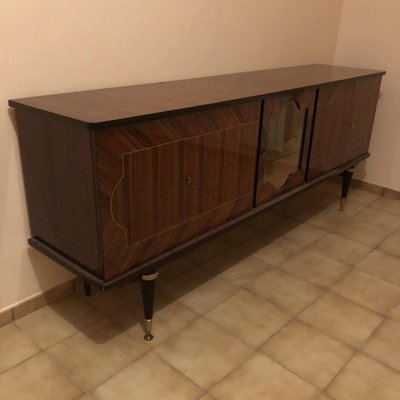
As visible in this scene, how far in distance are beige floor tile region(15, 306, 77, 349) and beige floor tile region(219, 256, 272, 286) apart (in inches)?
26.3

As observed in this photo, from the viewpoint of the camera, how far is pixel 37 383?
4.40 feet

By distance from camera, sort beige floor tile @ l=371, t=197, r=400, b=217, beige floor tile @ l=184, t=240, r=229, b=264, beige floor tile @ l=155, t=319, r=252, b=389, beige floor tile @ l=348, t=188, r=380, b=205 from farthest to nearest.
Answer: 1. beige floor tile @ l=348, t=188, r=380, b=205
2. beige floor tile @ l=371, t=197, r=400, b=217
3. beige floor tile @ l=184, t=240, r=229, b=264
4. beige floor tile @ l=155, t=319, r=252, b=389

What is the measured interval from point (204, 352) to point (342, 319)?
0.55m

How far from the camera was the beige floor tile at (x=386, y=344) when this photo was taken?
58.0 inches

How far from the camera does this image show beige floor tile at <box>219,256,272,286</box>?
188 cm

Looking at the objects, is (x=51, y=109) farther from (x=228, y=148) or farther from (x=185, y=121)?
(x=228, y=148)

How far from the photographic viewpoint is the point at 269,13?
2168 millimetres

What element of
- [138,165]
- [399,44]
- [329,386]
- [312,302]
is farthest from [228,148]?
[399,44]

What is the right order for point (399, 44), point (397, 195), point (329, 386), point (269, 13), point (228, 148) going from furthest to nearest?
point (397, 195)
point (399, 44)
point (269, 13)
point (228, 148)
point (329, 386)

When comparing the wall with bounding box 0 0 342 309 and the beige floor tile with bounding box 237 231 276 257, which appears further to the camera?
the beige floor tile with bounding box 237 231 276 257

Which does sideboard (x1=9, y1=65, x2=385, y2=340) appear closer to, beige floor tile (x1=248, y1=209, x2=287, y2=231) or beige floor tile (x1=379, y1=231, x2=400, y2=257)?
beige floor tile (x1=248, y1=209, x2=287, y2=231)

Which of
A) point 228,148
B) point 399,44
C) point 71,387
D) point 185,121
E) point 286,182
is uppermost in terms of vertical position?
point 399,44

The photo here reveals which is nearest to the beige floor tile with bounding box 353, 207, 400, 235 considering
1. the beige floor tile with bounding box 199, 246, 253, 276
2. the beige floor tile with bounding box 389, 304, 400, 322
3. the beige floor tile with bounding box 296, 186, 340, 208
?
the beige floor tile with bounding box 296, 186, 340, 208

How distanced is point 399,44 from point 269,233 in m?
1.31
